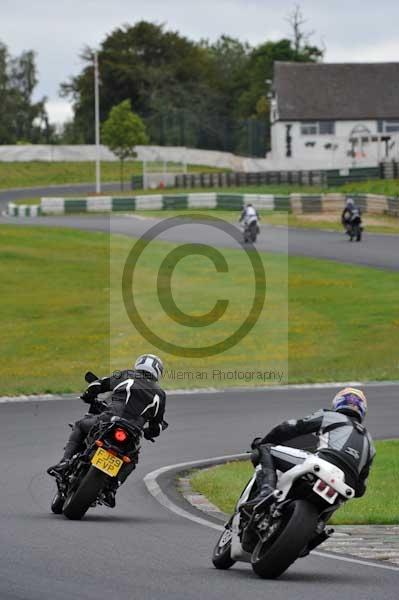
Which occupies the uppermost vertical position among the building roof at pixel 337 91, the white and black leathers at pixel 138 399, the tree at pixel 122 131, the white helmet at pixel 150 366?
the building roof at pixel 337 91

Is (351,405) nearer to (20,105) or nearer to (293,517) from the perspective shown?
(293,517)

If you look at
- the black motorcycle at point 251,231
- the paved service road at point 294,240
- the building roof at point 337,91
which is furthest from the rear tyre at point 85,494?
the building roof at point 337,91

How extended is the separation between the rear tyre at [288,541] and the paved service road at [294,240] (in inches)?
1198

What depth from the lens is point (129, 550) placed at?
9.16m

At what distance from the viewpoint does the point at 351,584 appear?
26.7 feet

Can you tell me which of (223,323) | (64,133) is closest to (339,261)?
(223,323)

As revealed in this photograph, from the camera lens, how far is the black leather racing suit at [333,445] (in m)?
8.53

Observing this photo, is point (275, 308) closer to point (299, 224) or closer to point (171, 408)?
point (171, 408)

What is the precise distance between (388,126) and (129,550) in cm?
7947

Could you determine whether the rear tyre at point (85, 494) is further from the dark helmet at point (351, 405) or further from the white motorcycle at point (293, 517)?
the dark helmet at point (351, 405)

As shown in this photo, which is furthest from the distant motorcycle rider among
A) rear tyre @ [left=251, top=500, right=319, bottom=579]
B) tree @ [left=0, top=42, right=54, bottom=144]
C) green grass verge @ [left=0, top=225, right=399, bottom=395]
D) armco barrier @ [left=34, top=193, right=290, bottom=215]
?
tree @ [left=0, top=42, right=54, bottom=144]

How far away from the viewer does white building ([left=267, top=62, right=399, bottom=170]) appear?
277 feet

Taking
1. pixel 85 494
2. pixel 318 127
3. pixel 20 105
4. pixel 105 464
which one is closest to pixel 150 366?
pixel 105 464

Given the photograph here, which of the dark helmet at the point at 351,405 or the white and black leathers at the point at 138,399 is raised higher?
the dark helmet at the point at 351,405
